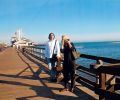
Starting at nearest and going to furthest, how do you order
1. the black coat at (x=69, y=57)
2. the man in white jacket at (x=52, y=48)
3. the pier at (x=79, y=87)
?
the pier at (x=79, y=87) → the black coat at (x=69, y=57) → the man in white jacket at (x=52, y=48)

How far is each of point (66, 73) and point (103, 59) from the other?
4.99ft

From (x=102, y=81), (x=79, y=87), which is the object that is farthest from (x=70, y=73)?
(x=102, y=81)

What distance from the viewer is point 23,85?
1014 centimetres

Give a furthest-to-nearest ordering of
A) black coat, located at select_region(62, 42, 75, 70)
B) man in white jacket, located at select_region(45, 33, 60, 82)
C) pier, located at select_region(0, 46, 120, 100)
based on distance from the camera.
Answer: man in white jacket, located at select_region(45, 33, 60, 82), black coat, located at select_region(62, 42, 75, 70), pier, located at select_region(0, 46, 120, 100)

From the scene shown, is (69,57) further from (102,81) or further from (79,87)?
(102,81)

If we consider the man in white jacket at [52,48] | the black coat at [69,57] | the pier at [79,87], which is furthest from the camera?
the man in white jacket at [52,48]

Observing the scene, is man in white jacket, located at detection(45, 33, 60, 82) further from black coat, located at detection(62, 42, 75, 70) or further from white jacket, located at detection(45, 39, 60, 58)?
black coat, located at detection(62, 42, 75, 70)

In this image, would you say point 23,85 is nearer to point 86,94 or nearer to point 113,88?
point 86,94

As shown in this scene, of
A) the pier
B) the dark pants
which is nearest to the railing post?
the pier

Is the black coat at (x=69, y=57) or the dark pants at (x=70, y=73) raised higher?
the black coat at (x=69, y=57)

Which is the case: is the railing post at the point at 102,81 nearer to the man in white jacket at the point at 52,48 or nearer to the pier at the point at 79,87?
the pier at the point at 79,87

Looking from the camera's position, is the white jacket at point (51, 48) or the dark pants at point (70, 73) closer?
the dark pants at point (70, 73)

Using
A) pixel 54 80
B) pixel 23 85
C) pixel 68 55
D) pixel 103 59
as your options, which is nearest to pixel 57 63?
pixel 54 80

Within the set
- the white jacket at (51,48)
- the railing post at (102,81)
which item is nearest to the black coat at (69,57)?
the railing post at (102,81)
